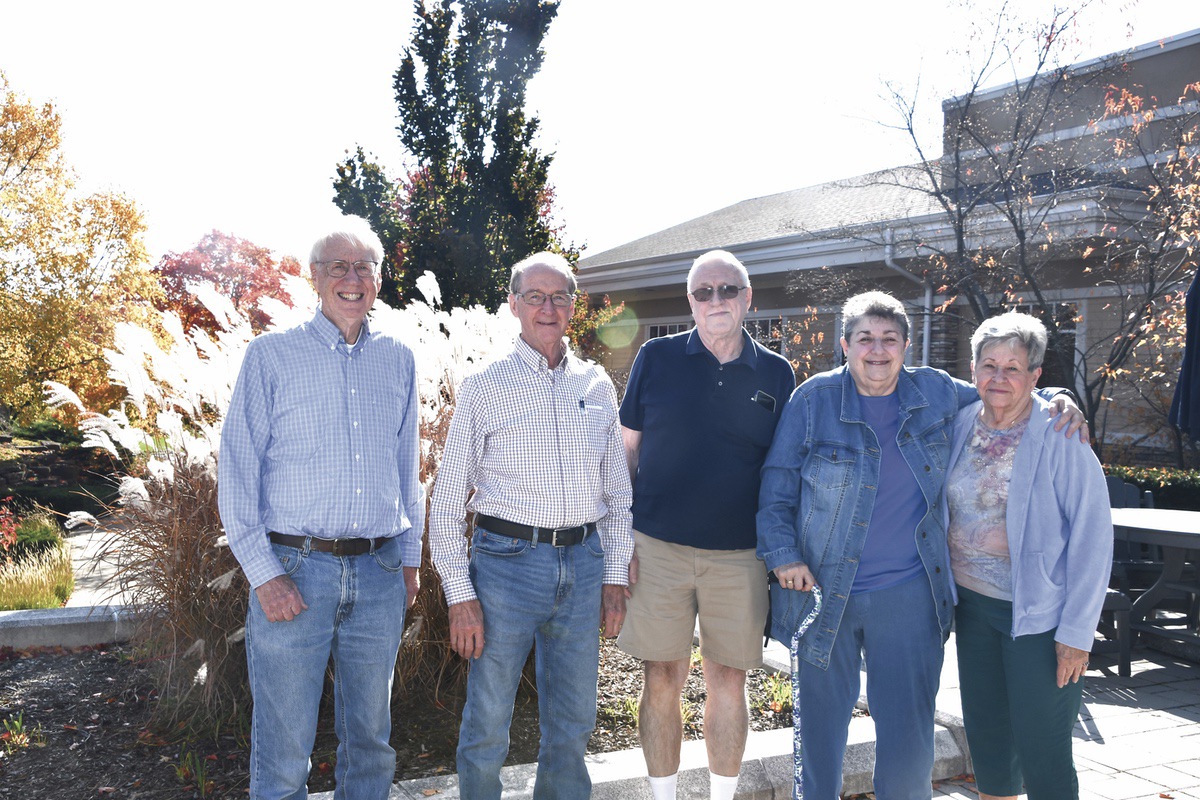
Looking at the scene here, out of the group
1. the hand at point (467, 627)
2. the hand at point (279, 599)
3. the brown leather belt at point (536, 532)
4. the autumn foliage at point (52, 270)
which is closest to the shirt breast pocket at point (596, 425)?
the brown leather belt at point (536, 532)

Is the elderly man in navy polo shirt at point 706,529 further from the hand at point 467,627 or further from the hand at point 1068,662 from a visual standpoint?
the hand at point 1068,662

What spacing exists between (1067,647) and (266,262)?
1078 inches

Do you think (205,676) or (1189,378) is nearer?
(1189,378)

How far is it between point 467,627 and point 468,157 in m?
11.5

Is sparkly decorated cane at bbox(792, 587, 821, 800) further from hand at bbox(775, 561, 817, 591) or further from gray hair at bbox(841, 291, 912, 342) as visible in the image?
gray hair at bbox(841, 291, 912, 342)

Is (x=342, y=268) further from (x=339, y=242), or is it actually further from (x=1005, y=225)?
(x=1005, y=225)

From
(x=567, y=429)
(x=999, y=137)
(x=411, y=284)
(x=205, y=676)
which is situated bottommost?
(x=205, y=676)

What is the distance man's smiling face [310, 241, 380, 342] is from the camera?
2836 millimetres

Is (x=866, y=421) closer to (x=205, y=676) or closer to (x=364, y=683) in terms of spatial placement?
(x=364, y=683)

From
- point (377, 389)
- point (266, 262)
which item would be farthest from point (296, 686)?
point (266, 262)

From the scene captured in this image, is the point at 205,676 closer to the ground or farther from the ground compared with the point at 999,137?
closer to the ground

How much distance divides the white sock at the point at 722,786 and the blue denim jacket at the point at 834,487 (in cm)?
60

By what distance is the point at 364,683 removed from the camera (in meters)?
2.79

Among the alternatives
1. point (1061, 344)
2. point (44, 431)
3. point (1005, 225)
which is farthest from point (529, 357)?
point (44, 431)
